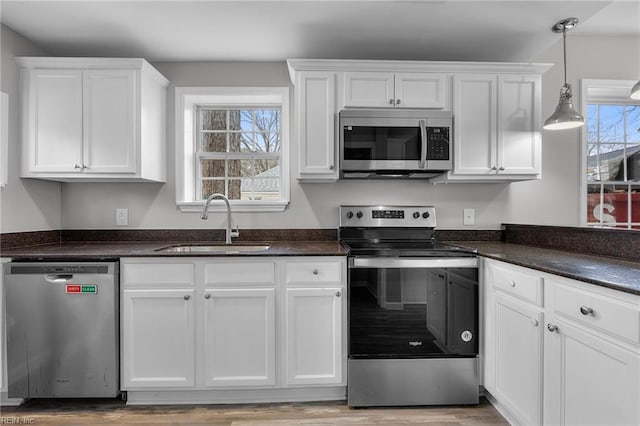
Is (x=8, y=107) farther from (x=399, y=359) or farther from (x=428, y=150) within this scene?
(x=399, y=359)

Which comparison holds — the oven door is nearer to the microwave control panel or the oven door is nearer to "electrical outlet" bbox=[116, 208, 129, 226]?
the microwave control panel

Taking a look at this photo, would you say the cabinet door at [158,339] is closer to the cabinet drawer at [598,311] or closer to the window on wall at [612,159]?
the cabinet drawer at [598,311]

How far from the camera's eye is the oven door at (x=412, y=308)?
1940mm

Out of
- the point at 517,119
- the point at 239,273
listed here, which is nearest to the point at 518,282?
the point at 517,119

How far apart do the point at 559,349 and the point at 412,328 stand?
2.39 feet

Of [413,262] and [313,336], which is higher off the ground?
[413,262]

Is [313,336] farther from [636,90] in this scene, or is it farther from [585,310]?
[636,90]

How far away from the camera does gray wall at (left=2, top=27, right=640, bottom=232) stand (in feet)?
8.47

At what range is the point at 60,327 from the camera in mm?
1869

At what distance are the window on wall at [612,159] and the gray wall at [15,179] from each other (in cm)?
411

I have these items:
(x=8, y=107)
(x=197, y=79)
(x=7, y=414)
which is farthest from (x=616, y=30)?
(x=7, y=414)

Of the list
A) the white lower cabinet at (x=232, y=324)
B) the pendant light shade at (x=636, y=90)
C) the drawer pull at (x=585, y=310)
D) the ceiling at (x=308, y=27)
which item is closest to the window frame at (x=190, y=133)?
the ceiling at (x=308, y=27)

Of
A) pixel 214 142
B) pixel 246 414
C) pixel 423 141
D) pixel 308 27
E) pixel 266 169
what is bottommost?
pixel 246 414

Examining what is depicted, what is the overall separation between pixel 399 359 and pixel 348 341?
1.03 ft
